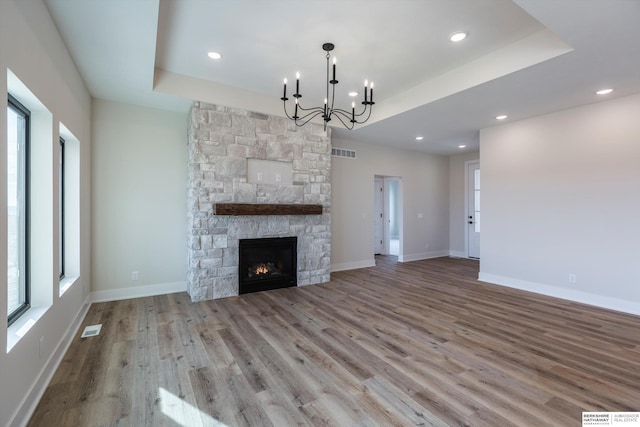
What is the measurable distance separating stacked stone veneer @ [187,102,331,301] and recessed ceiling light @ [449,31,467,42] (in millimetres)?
2587

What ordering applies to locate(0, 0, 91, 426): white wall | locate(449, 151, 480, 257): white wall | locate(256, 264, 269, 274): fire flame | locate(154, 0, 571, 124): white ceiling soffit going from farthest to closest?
→ 1. locate(449, 151, 480, 257): white wall
2. locate(256, 264, 269, 274): fire flame
3. locate(154, 0, 571, 124): white ceiling soffit
4. locate(0, 0, 91, 426): white wall

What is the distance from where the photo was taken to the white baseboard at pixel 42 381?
1.77 m

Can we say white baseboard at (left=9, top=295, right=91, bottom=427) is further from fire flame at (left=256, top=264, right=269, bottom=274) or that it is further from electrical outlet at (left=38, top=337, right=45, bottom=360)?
fire flame at (left=256, top=264, right=269, bottom=274)

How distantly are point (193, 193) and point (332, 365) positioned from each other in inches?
117

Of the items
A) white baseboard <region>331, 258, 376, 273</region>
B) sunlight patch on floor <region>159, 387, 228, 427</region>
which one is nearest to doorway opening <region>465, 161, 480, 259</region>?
white baseboard <region>331, 258, 376, 273</region>

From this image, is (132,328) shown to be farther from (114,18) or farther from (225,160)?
(114,18)

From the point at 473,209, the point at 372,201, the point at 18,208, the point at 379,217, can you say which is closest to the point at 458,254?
the point at 473,209

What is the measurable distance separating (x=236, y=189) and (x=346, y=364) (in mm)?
2922

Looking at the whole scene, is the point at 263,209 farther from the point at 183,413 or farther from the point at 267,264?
the point at 183,413

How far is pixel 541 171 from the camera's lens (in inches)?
182

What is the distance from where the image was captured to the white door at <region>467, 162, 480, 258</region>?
740 cm

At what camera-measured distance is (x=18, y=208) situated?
7.43ft

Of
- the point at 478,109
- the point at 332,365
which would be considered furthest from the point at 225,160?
the point at 478,109

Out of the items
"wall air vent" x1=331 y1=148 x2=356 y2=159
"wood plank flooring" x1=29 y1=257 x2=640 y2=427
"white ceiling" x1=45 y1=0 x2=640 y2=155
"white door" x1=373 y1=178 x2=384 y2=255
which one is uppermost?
"white ceiling" x1=45 y1=0 x2=640 y2=155
